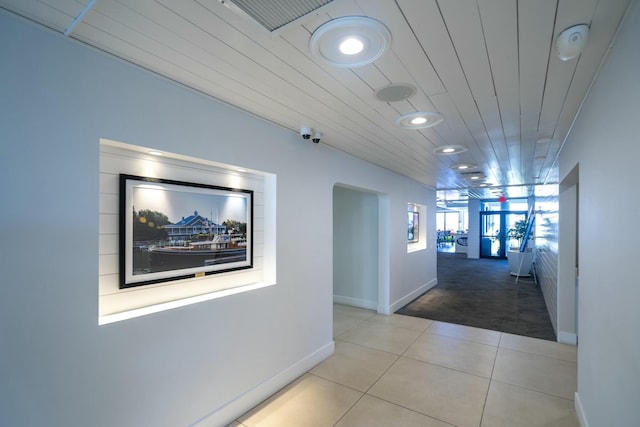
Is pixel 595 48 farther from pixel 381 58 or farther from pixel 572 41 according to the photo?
pixel 381 58

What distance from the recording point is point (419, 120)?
2.46m

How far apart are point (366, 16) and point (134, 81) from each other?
133 cm

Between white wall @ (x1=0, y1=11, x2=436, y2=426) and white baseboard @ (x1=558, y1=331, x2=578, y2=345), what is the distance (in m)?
A: 3.66

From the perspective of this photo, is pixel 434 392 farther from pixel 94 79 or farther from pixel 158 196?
pixel 94 79

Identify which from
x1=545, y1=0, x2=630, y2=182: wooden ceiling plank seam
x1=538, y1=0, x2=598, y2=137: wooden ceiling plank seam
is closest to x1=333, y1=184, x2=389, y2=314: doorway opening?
x1=538, y1=0, x2=598, y2=137: wooden ceiling plank seam

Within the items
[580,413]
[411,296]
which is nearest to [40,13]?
[580,413]

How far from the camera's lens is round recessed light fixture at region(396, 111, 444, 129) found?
2.34 meters

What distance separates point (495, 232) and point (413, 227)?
26.3 ft

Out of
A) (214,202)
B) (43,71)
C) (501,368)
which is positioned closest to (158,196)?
(214,202)

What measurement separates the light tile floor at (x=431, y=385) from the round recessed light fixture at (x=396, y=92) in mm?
2395

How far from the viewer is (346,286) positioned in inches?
218

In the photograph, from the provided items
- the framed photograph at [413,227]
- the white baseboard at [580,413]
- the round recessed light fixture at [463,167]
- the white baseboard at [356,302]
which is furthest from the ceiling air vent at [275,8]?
the framed photograph at [413,227]

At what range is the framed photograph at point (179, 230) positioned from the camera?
178 cm

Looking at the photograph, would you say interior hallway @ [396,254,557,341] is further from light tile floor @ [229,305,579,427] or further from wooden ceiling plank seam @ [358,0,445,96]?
wooden ceiling plank seam @ [358,0,445,96]
